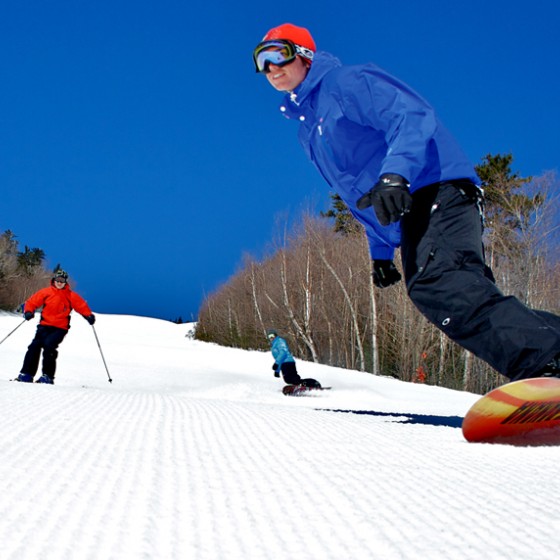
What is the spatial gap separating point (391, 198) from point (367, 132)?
50cm

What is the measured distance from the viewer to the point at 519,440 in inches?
51.6

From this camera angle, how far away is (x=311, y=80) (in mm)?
2045

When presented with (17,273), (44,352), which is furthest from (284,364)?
(17,273)

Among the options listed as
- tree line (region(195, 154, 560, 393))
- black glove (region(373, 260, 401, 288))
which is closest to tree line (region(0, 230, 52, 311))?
tree line (region(195, 154, 560, 393))

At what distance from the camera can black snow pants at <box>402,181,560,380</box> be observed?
1480 mm

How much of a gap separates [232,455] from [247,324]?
20.2m

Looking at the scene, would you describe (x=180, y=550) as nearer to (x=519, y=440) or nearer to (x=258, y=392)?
(x=519, y=440)

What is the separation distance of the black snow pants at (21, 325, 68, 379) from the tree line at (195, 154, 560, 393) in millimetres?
8643

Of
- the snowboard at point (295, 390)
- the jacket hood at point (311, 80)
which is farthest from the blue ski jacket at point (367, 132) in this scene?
the snowboard at point (295, 390)

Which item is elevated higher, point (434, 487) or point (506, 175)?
point (506, 175)

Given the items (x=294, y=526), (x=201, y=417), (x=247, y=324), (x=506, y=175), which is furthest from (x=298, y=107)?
(x=506, y=175)

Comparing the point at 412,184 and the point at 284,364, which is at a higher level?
the point at 412,184

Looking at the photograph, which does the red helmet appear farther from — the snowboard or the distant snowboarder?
the distant snowboarder

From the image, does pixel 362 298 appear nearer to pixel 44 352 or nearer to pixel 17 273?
pixel 44 352
